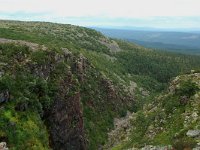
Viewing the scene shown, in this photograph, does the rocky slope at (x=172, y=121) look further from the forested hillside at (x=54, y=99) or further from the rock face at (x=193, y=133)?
the forested hillside at (x=54, y=99)

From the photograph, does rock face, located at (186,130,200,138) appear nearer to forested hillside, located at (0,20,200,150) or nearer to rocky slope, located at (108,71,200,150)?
rocky slope, located at (108,71,200,150)

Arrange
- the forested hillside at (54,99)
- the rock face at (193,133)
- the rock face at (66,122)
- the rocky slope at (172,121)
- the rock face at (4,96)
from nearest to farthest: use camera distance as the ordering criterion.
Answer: the rock face at (193,133) → the rocky slope at (172,121) → the rock face at (4,96) → the forested hillside at (54,99) → the rock face at (66,122)

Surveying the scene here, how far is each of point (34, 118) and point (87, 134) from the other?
28778mm

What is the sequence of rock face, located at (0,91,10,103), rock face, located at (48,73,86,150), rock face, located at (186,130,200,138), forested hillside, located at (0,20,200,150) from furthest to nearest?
rock face, located at (48,73,86,150) < forested hillside, located at (0,20,200,150) < rock face, located at (0,91,10,103) < rock face, located at (186,130,200,138)

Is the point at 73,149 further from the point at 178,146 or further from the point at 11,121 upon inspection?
the point at 178,146

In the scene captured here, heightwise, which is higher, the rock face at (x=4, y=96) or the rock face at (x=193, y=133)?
the rock face at (x=193, y=133)

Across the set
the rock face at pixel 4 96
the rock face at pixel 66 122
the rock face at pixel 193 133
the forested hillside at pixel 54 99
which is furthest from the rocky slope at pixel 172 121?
the rock face at pixel 4 96

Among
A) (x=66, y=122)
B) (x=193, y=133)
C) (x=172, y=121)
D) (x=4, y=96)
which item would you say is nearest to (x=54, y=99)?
(x=66, y=122)

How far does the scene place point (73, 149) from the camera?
90.4 metres

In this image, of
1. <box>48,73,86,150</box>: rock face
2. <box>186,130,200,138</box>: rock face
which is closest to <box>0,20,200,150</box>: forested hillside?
<box>48,73,86,150</box>: rock face

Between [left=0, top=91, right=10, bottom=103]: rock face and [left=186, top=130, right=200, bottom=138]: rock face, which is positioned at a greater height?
[left=186, top=130, right=200, bottom=138]: rock face

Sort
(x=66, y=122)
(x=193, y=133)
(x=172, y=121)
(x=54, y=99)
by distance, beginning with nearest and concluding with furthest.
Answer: (x=193, y=133) → (x=172, y=121) → (x=54, y=99) → (x=66, y=122)

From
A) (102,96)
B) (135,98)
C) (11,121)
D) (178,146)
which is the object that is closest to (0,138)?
(11,121)

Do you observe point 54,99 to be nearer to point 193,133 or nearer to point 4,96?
point 4,96
